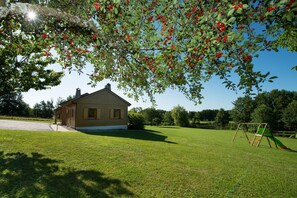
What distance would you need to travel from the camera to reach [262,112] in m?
41.7

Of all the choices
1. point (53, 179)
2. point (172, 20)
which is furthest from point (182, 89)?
point (53, 179)

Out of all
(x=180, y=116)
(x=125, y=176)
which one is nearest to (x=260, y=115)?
(x=180, y=116)

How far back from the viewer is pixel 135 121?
77.8 ft

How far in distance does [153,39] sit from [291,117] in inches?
1983

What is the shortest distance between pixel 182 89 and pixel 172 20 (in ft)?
5.66

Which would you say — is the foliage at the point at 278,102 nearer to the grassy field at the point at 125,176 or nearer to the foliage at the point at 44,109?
the grassy field at the point at 125,176

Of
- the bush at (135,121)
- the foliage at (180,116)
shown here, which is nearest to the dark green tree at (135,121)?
the bush at (135,121)

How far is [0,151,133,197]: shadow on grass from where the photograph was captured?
394 cm

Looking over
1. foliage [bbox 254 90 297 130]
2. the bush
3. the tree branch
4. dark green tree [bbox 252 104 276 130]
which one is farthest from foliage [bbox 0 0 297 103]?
foliage [bbox 254 90 297 130]

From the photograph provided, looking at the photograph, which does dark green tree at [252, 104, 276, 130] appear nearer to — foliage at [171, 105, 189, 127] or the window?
foliage at [171, 105, 189, 127]

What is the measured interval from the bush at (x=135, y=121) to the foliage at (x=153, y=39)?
749 inches

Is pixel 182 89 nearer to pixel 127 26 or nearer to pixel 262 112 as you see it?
pixel 127 26

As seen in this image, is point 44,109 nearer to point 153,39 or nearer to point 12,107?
point 12,107

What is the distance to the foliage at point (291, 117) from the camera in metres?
39.6
